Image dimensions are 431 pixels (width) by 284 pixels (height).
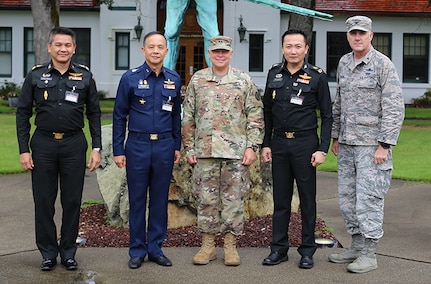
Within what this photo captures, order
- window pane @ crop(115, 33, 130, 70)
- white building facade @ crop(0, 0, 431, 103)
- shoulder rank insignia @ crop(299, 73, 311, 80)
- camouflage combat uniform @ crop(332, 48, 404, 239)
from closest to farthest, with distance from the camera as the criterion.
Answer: camouflage combat uniform @ crop(332, 48, 404, 239)
shoulder rank insignia @ crop(299, 73, 311, 80)
white building facade @ crop(0, 0, 431, 103)
window pane @ crop(115, 33, 130, 70)

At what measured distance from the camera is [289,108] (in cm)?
552

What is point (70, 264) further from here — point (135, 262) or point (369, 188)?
point (369, 188)

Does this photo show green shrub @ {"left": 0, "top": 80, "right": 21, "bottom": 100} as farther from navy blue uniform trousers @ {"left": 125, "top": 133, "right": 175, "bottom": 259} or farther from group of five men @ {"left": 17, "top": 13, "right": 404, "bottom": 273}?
navy blue uniform trousers @ {"left": 125, "top": 133, "right": 175, "bottom": 259}

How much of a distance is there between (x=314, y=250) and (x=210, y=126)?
133 centimetres

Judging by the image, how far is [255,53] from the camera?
27.4 meters

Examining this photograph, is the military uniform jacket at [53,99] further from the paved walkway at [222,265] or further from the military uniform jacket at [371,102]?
the military uniform jacket at [371,102]

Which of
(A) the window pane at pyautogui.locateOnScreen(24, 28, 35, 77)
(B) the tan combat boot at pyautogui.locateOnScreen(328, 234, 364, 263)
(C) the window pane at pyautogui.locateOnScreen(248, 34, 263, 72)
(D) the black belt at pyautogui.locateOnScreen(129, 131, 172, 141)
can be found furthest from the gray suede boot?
(A) the window pane at pyautogui.locateOnScreen(24, 28, 35, 77)

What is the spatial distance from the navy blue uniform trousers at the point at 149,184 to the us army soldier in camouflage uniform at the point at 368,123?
4.83 ft

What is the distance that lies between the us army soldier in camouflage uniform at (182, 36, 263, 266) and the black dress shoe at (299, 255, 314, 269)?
0.52 m

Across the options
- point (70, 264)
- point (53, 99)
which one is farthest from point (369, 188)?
point (53, 99)

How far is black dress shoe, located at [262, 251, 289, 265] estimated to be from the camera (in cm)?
566

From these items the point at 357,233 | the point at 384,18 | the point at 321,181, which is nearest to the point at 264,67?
the point at 384,18

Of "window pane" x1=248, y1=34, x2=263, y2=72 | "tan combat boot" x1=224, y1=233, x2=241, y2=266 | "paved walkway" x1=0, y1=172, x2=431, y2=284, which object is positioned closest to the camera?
"paved walkway" x1=0, y1=172, x2=431, y2=284

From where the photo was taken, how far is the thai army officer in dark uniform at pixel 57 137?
5379mm
